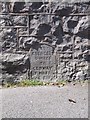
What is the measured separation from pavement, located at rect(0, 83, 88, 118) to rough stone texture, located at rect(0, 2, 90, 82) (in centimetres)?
31

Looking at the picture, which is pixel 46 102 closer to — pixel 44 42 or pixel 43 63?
pixel 43 63

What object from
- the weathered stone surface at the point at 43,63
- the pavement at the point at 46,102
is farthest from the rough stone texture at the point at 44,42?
the pavement at the point at 46,102

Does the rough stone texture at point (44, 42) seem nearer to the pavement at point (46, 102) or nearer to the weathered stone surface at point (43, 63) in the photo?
the weathered stone surface at point (43, 63)

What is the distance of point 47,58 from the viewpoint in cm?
547

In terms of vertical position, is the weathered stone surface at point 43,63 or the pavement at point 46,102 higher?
the weathered stone surface at point 43,63

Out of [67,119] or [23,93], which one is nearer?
[67,119]

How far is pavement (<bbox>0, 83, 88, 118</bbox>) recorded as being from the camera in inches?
168

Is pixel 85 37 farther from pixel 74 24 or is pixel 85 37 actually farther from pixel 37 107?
pixel 37 107

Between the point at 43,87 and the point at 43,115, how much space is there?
3.74 ft

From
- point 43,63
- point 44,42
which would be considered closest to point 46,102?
point 43,63

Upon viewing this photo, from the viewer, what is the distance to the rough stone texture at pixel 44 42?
5359 mm

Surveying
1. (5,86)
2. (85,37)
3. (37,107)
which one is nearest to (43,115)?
(37,107)

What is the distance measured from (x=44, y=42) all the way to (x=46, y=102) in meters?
1.15

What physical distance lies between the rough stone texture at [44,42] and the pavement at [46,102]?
0.31 metres
